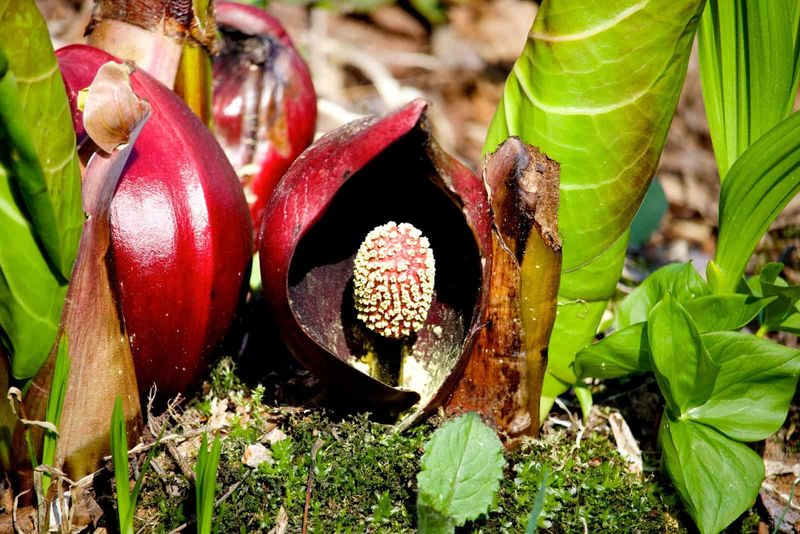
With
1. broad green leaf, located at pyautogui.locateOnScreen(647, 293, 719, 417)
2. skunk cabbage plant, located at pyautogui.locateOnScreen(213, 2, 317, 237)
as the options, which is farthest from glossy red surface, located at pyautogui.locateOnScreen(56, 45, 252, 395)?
broad green leaf, located at pyautogui.locateOnScreen(647, 293, 719, 417)

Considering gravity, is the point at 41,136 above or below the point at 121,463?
above

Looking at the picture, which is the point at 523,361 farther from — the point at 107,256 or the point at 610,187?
the point at 107,256

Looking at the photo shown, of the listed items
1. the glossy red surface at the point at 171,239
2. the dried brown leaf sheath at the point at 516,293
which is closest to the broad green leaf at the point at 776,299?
the dried brown leaf sheath at the point at 516,293

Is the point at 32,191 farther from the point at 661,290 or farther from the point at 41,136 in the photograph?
the point at 661,290

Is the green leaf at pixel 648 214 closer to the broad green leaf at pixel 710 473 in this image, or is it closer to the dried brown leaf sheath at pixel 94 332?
the broad green leaf at pixel 710 473

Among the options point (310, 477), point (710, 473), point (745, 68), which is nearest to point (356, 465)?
point (310, 477)

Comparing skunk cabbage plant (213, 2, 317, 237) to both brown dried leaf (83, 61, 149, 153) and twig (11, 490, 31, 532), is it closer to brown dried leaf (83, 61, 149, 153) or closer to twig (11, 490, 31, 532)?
brown dried leaf (83, 61, 149, 153)
